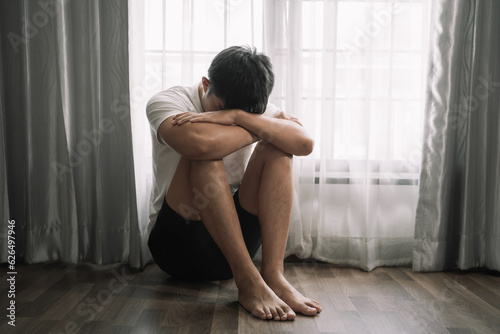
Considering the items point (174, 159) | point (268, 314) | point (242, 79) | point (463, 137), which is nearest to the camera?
point (268, 314)

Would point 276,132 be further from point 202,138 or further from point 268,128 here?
point 202,138

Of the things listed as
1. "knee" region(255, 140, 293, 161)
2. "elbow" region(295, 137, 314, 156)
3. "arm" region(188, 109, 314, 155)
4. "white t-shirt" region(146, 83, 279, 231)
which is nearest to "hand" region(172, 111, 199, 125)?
"arm" region(188, 109, 314, 155)

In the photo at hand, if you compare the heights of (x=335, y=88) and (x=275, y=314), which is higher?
(x=335, y=88)

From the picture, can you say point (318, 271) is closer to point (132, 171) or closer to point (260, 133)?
point (260, 133)

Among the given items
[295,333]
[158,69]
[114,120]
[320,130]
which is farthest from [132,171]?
[295,333]

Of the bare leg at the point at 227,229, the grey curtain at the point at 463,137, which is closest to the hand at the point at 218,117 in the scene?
the bare leg at the point at 227,229

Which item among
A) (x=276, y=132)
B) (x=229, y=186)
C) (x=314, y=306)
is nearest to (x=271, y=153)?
(x=276, y=132)

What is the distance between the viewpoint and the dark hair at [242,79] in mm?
1379

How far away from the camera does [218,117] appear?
1401 millimetres

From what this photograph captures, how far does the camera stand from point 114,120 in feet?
6.13

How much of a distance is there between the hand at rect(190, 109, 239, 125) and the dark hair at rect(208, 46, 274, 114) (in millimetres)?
38

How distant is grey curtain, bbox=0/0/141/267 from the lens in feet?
6.03

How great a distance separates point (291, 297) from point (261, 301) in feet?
0.34

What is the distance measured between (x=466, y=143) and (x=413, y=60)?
422 millimetres
